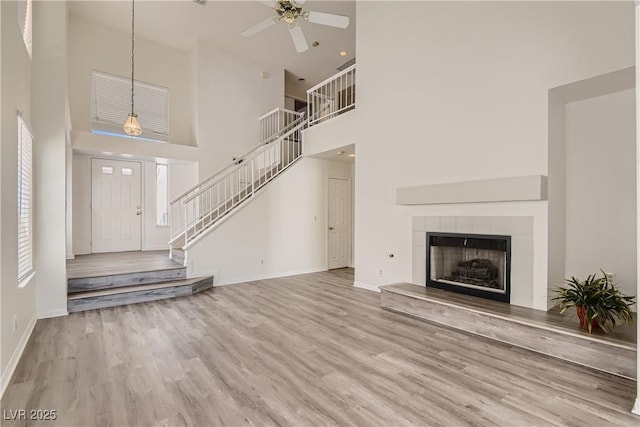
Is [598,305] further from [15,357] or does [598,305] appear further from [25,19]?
[25,19]

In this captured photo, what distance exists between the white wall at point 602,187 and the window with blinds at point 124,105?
7820 mm

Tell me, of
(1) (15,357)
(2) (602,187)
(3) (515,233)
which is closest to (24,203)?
(1) (15,357)

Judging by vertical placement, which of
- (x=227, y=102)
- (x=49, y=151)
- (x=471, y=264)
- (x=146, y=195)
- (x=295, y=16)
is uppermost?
(x=227, y=102)

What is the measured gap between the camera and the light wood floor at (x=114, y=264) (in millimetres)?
5025

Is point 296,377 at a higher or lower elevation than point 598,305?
lower

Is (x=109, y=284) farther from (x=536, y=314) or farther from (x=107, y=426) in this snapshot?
(x=536, y=314)

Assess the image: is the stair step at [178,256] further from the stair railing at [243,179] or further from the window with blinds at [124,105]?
the window with blinds at [124,105]

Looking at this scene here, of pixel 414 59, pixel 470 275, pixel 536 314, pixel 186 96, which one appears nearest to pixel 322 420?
pixel 536 314

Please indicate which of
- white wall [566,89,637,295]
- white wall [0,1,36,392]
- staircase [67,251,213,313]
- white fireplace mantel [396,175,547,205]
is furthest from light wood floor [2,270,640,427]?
white fireplace mantel [396,175,547,205]

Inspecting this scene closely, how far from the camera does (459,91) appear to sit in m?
4.12

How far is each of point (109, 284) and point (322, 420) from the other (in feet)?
14.2

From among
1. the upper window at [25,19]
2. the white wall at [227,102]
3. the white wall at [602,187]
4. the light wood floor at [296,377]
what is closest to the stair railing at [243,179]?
the white wall at [227,102]

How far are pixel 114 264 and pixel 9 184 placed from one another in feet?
11.4

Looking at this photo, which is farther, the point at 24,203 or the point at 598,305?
the point at 24,203
